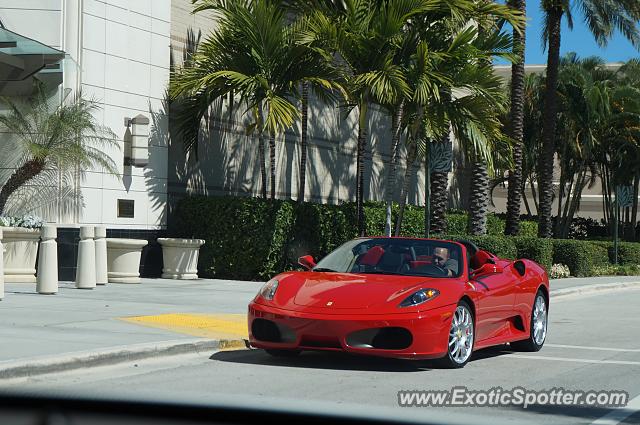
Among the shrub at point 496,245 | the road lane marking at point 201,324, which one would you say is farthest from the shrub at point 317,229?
the road lane marking at point 201,324

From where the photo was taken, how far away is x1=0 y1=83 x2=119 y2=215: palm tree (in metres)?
18.5

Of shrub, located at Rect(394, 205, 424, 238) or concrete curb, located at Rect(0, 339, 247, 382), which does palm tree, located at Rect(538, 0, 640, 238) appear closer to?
shrub, located at Rect(394, 205, 424, 238)

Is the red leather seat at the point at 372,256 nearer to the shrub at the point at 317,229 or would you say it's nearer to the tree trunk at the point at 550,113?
the shrub at the point at 317,229

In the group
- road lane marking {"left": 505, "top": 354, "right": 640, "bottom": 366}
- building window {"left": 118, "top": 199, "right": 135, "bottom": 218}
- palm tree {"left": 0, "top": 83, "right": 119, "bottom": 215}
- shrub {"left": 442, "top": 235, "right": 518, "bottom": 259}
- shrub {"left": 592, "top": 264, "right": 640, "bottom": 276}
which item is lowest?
shrub {"left": 592, "top": 264, "right": 640, "bottom": 276}

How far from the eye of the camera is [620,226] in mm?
55344

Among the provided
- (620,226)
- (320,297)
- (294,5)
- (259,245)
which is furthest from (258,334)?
(620,226)

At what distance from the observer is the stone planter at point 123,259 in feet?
63.9

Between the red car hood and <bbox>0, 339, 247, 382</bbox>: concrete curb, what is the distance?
1169mm

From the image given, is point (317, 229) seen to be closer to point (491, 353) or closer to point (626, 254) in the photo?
point (491, 353)

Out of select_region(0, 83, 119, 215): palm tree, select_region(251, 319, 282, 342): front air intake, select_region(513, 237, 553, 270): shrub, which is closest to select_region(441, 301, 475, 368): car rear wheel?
select_region(251, 319, 282, 342): front air intake

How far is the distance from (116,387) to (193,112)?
14.6 metres

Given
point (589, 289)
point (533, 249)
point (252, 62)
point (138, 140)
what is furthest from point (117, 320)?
point (533, 249)

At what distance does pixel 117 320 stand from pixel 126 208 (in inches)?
347

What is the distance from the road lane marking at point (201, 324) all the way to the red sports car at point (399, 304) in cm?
136
